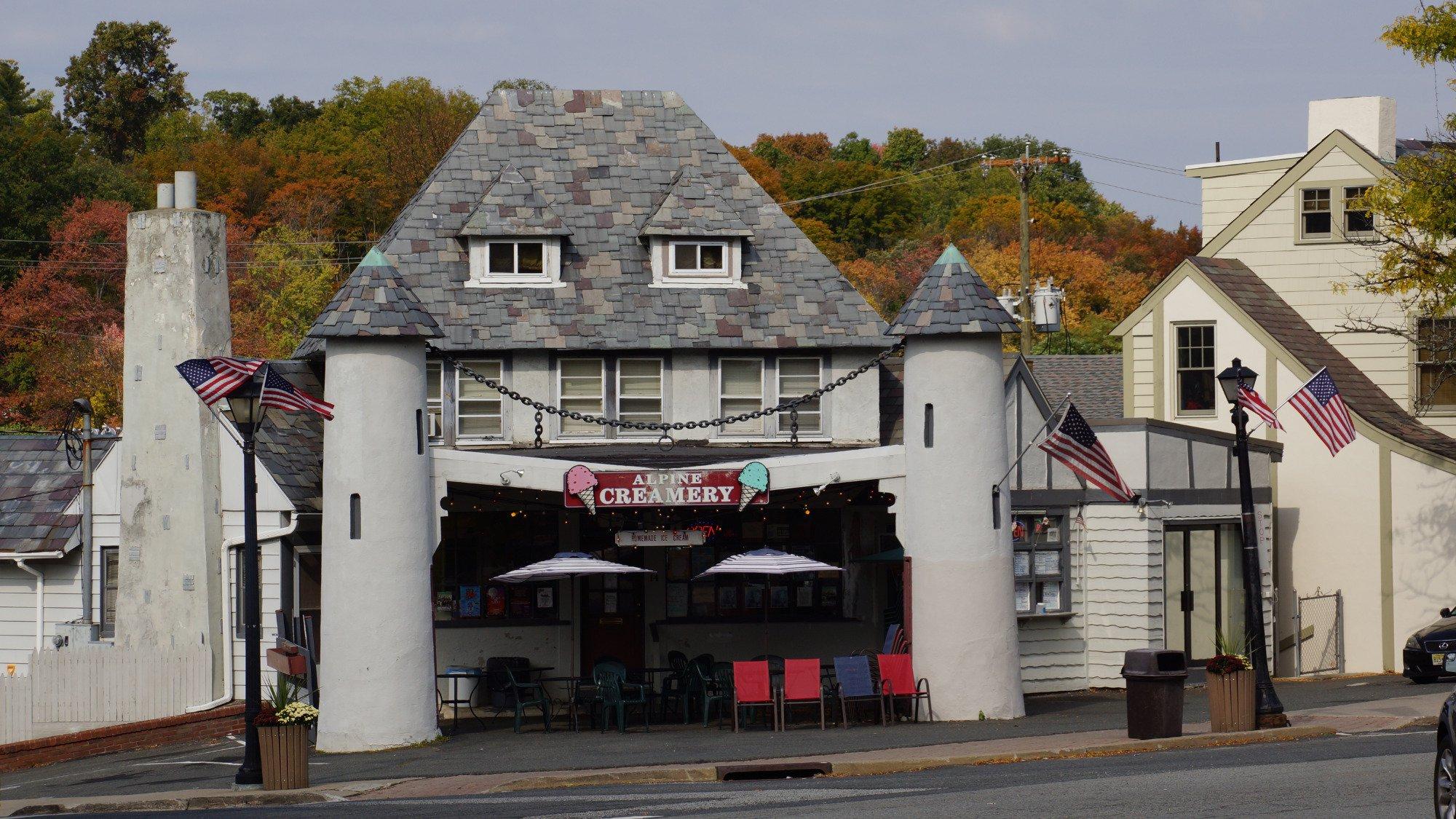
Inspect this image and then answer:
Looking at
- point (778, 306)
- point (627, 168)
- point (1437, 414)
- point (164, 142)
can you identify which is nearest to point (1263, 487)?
point (1437, 414)

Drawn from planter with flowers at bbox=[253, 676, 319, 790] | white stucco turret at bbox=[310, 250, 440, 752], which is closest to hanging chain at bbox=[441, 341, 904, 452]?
white stucco turret at bbox=[310, 250, 440, 752]

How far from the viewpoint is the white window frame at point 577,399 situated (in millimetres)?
29359

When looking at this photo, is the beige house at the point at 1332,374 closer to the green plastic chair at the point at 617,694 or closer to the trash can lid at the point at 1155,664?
the trash can lid at the point at 1155,664

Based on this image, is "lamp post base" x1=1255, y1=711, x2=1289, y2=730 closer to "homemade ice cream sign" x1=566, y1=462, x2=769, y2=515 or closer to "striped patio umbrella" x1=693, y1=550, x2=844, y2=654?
"striped patio umbrella" x1=693, y1=550, x2=844, y2=654

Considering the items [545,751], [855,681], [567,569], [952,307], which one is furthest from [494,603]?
[952,307]

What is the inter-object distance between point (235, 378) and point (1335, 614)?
1979 cm

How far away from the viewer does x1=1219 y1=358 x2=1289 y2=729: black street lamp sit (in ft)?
68.7

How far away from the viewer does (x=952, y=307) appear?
78.8ft

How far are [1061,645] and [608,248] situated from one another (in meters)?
10.4

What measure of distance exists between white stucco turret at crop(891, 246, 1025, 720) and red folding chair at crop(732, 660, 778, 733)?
2305 millimetres

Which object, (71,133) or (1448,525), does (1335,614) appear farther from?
(71,133)

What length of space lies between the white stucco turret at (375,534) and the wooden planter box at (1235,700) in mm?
10184

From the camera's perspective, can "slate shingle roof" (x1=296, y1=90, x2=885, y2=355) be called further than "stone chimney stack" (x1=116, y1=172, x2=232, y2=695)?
Yes

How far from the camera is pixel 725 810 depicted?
49.7ft
